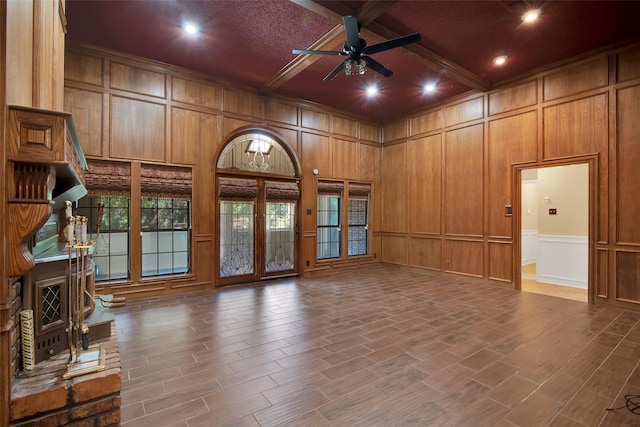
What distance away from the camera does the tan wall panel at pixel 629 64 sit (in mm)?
4172

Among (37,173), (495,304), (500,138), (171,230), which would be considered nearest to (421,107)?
(500,138)

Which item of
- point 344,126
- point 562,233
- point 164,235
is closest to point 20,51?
point 164,235

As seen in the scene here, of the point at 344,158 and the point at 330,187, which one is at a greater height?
the point at 344,158

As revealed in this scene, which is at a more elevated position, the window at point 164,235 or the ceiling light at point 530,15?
the ceiling light at point 530,15

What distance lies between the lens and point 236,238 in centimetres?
572

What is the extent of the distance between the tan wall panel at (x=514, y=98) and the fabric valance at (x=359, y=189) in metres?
3.12

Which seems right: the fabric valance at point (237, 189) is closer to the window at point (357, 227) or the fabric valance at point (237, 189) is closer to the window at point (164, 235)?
the window at point (164, 235)

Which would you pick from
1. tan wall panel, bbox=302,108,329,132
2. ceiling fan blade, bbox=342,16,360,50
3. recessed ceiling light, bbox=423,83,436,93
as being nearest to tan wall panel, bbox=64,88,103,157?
tan wall panel, bbox=302,108,329,132

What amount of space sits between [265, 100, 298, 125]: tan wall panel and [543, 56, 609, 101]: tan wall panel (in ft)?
15.1

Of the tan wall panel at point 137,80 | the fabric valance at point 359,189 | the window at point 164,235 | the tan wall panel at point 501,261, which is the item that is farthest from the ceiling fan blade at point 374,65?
the tan wall panel at point 501,261

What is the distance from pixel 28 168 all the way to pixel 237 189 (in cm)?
413

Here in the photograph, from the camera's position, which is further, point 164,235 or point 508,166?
point 508,166

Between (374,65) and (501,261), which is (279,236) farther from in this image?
(501,261)

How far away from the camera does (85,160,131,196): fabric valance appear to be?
4348mm
